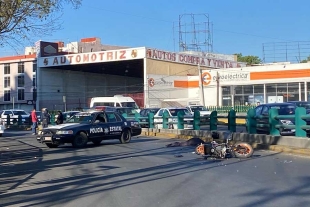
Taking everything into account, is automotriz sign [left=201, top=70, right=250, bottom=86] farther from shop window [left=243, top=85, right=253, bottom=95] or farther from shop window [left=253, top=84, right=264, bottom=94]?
shop window [left=253, top=84, right=264, bottom=94]

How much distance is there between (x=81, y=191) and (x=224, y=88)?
55151 millimetres

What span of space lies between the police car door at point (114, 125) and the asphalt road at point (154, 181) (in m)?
4.86

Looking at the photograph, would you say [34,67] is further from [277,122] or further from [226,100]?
[277,122]

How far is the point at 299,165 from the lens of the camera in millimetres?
12180

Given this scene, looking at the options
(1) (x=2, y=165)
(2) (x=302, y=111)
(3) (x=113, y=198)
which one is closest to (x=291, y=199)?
(3) (x=113, y=198)

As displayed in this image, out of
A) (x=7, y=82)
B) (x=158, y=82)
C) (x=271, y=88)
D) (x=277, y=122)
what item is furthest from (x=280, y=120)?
(x=7, y=82)

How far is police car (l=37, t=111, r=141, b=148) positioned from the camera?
19266mm

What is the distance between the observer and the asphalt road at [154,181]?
8352 mm

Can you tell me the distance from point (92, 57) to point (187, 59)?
13.7 m

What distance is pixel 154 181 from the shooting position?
10453 mm

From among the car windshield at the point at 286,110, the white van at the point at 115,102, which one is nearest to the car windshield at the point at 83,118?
the car windshield at the point at 286,110

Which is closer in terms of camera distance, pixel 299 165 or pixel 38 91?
pixel 299 165

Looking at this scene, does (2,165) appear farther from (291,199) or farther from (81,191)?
(291,199)

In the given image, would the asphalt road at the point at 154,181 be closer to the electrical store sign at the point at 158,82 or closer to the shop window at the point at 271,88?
the shop window at the point at 271,88
